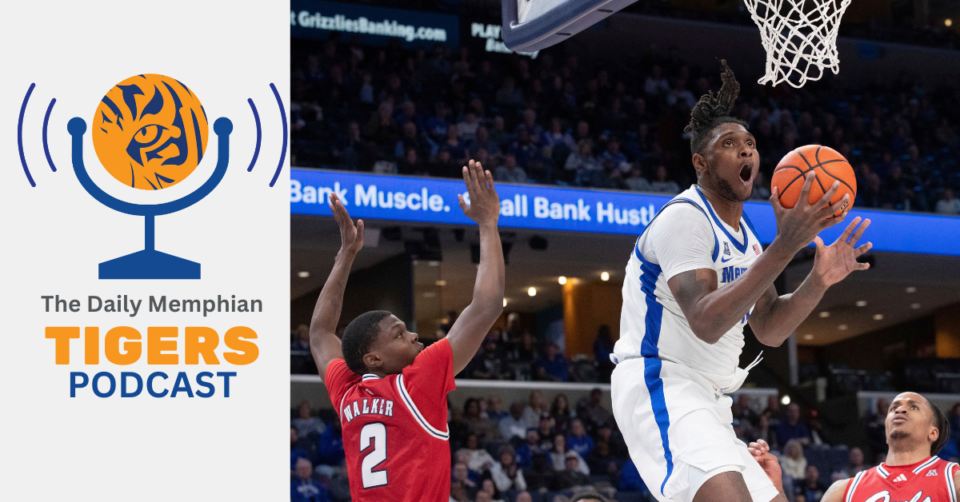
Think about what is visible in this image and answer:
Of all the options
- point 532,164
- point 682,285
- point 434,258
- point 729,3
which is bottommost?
point 682,285

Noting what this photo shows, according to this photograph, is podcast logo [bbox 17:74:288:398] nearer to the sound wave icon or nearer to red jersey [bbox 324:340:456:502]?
the sound wave icon

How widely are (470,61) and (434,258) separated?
3953 mm

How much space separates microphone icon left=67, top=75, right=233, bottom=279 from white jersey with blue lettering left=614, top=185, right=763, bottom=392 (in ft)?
13.9

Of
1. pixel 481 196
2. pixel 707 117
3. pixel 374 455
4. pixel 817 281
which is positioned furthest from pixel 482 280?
pixel 817 281

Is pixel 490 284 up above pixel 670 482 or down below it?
above

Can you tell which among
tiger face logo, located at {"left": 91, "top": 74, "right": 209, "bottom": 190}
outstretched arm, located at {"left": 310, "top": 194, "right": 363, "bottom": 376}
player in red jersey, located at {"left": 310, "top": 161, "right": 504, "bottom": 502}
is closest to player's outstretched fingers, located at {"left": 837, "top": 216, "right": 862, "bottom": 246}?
player in red jersey, located at {"left": 310, "top": 161, "right": 504, "bottom": 502}

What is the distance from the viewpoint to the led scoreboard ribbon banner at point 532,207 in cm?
1255

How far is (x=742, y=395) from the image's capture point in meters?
14.5

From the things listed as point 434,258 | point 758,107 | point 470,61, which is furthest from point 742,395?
point 470,61

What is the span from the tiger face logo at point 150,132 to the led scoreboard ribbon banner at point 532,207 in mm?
5101

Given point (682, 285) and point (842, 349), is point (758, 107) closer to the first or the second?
point (842, 349)

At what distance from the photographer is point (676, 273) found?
10.6 feet

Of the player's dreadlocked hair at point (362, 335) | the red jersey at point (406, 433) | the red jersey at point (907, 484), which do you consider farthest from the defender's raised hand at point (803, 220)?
the red jersey at point (907, 484)

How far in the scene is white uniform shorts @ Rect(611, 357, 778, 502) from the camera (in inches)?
126
